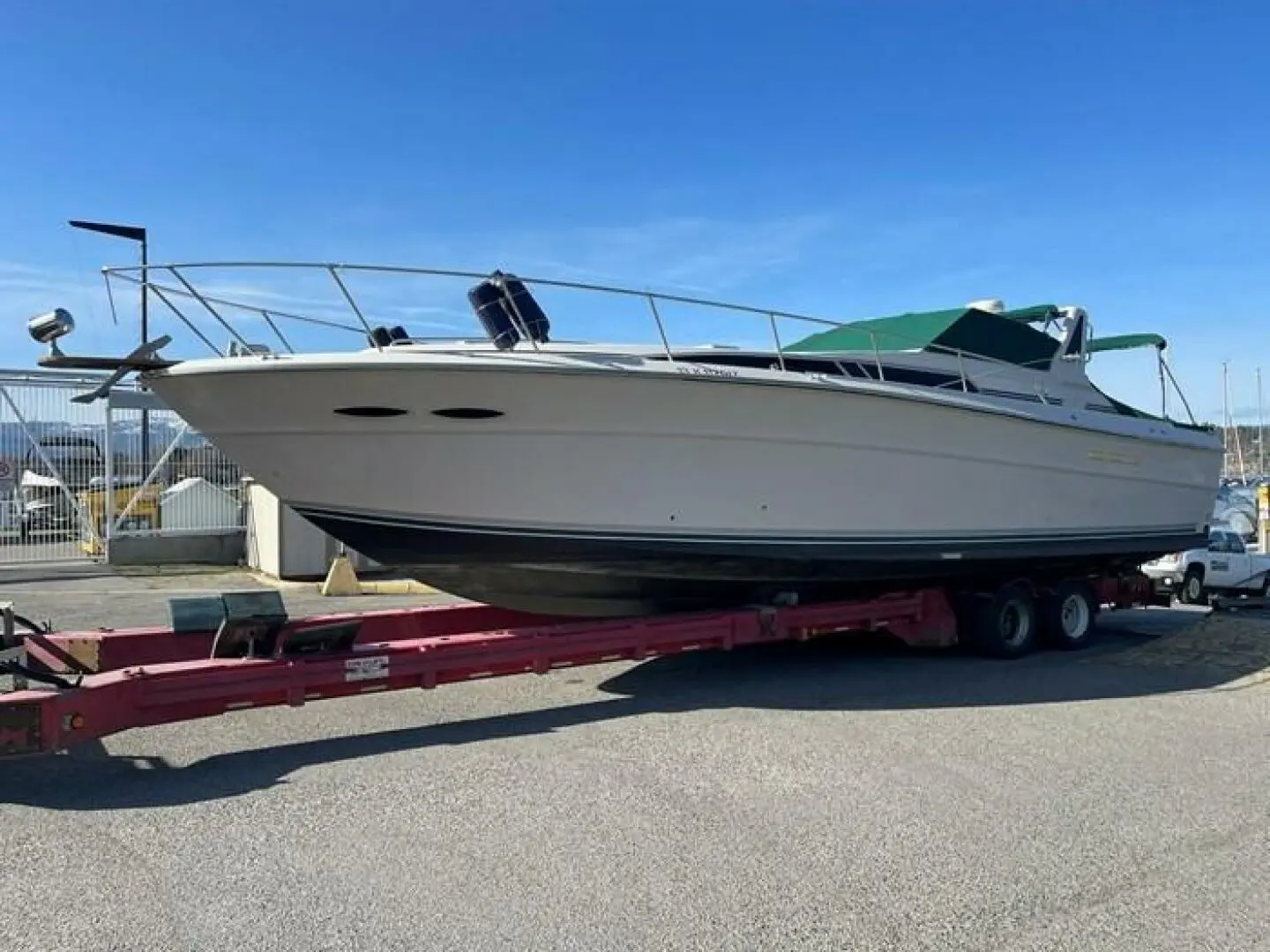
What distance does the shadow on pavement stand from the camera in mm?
4746

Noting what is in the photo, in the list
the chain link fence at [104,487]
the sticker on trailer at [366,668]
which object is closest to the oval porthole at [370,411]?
the sticker on trailer at [366,668]

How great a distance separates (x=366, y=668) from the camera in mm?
5508

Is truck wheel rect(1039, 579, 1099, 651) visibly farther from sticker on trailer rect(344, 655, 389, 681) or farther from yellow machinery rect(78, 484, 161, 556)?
yellow machinery rect(78, 484, 161, 556)

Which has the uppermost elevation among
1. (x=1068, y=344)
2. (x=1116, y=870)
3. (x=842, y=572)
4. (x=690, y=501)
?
(x=1068, y=344)

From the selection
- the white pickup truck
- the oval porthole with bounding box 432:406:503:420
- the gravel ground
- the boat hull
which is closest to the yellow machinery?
the gravel ground

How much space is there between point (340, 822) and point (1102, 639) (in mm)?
7740

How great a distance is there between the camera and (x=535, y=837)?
4043mm

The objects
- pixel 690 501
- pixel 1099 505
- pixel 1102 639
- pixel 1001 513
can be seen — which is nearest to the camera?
pixel 690 501

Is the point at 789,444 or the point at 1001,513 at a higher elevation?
the point at 789,444

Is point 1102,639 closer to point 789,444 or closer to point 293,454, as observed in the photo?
point 789,444

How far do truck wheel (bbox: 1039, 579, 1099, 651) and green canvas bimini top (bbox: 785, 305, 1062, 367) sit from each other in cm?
199

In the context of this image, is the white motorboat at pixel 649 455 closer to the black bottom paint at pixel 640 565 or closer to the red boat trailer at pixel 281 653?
the black bottom paint at pixel 640 565

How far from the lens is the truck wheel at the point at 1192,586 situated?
50.7 feet

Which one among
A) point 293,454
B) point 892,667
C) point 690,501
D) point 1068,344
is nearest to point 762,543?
point 690,501
